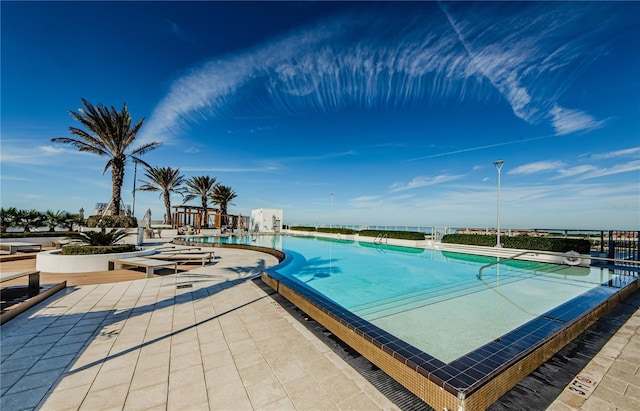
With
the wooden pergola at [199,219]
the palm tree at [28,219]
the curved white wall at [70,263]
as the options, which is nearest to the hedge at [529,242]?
the curved white wall at [70,263]

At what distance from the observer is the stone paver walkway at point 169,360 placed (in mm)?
2014

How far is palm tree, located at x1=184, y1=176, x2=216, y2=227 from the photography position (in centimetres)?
2720

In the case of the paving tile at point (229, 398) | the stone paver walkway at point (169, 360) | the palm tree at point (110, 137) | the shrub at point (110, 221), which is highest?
the palm tree at point (110, 137)

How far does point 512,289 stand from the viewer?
6.01 meters

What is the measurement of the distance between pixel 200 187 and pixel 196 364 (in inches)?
1090

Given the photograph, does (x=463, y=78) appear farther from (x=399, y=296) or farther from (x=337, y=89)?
(x=399, y=296)

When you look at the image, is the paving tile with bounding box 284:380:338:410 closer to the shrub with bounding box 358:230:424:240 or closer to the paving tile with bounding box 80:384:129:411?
the paving tile with bounding box 80:384:129:411

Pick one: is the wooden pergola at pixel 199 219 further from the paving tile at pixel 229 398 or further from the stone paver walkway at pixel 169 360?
the paving tile at pixel 229 398

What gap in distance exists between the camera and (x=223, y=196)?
1153 inches

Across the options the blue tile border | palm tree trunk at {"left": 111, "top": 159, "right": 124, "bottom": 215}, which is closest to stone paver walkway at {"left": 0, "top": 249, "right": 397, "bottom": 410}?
the blue tile border

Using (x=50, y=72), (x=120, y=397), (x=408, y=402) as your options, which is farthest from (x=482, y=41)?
(x=50, y=72)

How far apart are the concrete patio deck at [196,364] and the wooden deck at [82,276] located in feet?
5.62

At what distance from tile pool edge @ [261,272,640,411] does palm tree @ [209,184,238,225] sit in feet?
91.1

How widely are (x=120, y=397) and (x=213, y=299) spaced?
8.59ft
